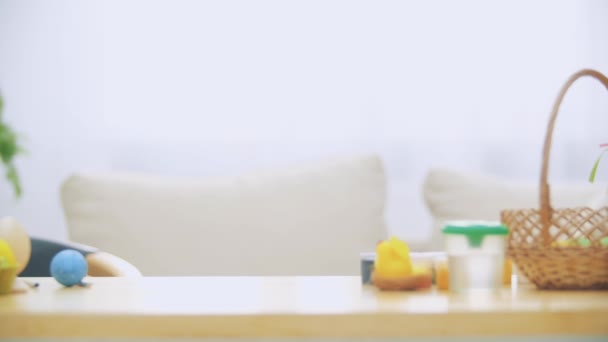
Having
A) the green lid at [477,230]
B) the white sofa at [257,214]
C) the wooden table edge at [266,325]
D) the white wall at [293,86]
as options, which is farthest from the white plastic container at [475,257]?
the white wall at [293,86]

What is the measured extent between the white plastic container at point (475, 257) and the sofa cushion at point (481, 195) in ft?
3.62

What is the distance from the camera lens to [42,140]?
2.34 m

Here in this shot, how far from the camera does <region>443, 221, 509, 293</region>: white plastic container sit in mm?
911

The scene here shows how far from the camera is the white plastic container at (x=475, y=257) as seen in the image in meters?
0.91

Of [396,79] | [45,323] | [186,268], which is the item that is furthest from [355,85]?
[45,323]

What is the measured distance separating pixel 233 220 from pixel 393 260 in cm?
100

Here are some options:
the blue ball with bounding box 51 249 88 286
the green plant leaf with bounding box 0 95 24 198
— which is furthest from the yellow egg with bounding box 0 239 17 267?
the green plant leaf with bounding box 0 95 24 198

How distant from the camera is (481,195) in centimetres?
205

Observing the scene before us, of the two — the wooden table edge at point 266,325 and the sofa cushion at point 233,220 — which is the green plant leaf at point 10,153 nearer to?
the wooden table edge at point 266,325

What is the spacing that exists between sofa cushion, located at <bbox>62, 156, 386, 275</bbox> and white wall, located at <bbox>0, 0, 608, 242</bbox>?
1.16 feet

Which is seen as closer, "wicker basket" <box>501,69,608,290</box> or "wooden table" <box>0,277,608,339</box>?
"wooden table" <box>0,277,608,339</box>

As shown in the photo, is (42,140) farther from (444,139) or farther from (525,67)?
(525,67)

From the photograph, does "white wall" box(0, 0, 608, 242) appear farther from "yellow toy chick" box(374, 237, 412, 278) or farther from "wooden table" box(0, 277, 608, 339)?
"wooden table" box(0, 277, 608, 339)

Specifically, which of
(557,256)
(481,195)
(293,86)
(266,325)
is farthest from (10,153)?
(293,86)
